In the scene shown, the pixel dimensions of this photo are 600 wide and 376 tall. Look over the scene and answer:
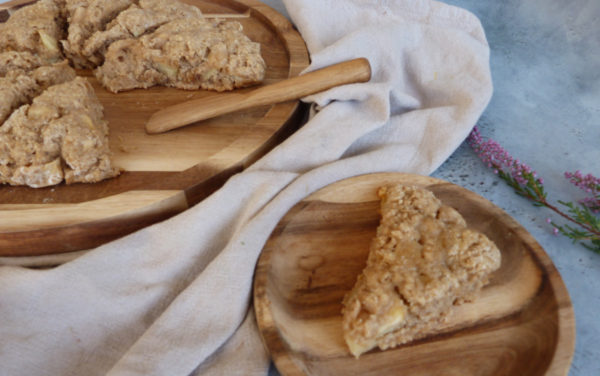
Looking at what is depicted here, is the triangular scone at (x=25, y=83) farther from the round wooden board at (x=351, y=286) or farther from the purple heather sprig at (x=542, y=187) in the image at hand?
the purple heather sprig at (x=542, y=187)

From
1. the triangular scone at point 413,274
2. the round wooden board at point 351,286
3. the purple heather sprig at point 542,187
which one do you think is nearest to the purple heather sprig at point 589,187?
the purple heather sprig at point 542,187

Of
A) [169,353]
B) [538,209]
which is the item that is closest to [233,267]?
[169,353]

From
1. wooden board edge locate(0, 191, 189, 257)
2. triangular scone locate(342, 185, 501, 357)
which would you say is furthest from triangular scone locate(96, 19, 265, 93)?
triangular scone locate(342, 185, 501, 357)

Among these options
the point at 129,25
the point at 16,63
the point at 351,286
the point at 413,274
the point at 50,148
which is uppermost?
the point at 129,25

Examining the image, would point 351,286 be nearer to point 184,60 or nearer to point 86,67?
point 184,60

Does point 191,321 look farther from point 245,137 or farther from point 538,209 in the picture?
point 538,209

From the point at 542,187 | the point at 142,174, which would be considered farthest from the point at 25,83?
the point at 542,187
